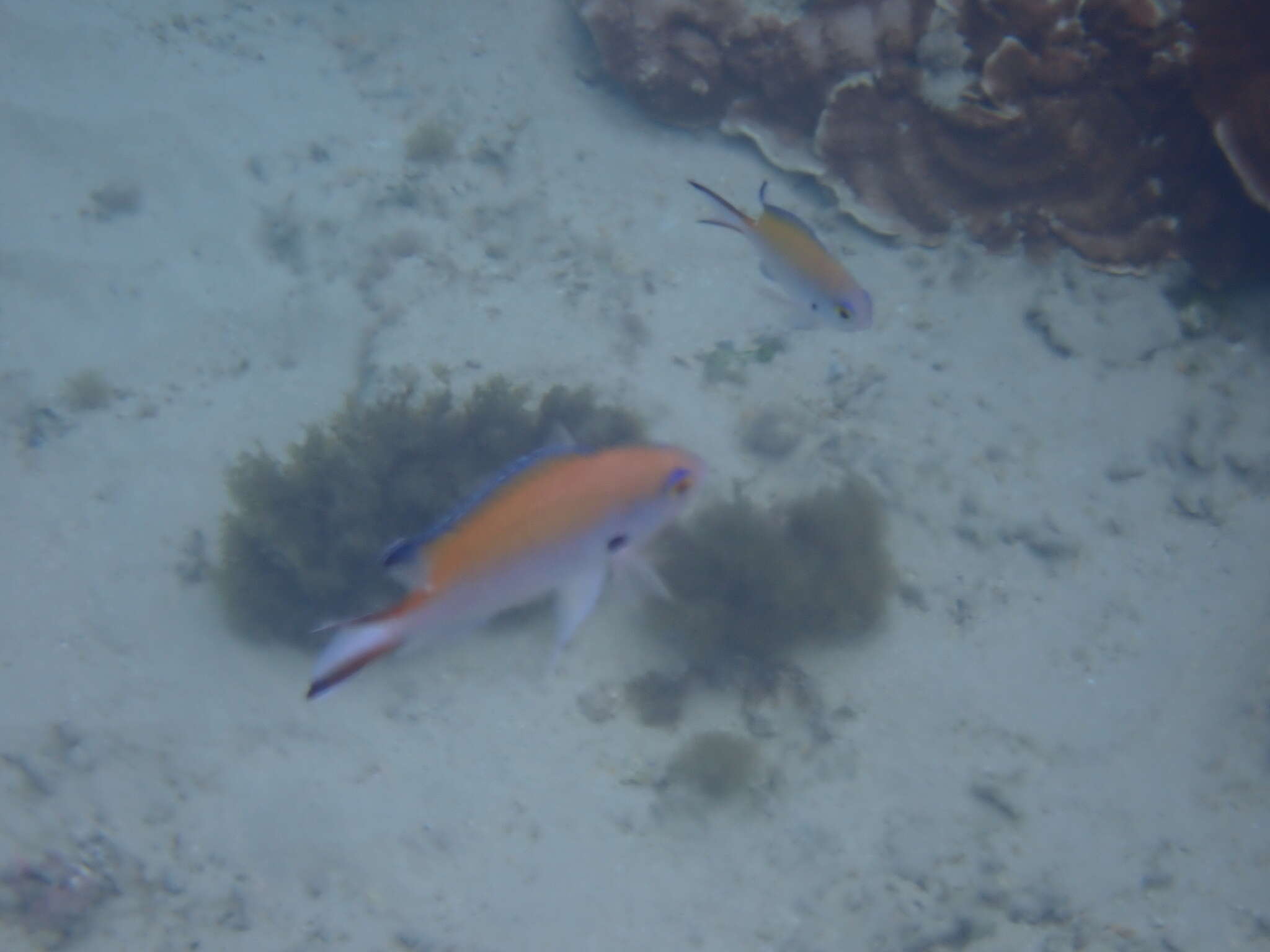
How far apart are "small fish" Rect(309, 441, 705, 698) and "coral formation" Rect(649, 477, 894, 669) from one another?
3.04 m

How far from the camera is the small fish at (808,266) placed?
3.45 meters

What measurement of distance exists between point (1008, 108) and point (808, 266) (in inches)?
169

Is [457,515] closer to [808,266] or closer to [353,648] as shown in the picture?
[353,648]

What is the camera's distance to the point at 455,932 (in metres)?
4.27

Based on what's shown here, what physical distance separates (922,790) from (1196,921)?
1.57m

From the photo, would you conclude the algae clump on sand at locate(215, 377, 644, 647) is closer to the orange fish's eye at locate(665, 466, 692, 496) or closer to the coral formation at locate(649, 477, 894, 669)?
the coral formation at locate(649, 477, 894, 669)

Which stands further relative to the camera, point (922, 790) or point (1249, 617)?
point (1249, 617)

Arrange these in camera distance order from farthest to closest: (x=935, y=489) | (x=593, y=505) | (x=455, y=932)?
(x=935, y=489) → (x=455, y=932) → (x=593, y=505)

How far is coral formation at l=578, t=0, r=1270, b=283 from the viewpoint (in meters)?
5.93

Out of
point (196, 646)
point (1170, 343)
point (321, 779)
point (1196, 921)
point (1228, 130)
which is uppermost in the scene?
point (1228, 130)

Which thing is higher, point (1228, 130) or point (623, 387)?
point (1228, 130)

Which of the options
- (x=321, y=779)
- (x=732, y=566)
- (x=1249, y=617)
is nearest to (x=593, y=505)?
(x=732, y=566)

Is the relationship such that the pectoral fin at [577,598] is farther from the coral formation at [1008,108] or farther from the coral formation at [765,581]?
the coral formation at [1008,108]

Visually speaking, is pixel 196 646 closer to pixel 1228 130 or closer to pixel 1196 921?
pixel 1196 921
